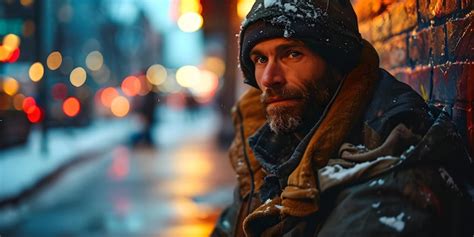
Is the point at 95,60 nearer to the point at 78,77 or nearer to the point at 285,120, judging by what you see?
the point at 78,77

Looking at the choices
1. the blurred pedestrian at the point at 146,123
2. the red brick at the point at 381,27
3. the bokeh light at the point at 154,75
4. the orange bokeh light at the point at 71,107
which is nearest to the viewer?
the red brick at the point at 381,27

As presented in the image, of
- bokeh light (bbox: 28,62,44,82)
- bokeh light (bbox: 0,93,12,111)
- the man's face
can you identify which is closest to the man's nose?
the man's face

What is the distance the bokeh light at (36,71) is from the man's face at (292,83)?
44.2 ft

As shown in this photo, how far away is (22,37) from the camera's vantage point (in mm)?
13547

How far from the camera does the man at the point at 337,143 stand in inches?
70.8

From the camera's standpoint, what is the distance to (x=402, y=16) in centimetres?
340

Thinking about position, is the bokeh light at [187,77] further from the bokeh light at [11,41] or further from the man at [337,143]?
the man at [337,143]

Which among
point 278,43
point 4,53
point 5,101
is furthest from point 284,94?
point 5,101

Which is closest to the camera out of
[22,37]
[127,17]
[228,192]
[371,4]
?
[371,4]

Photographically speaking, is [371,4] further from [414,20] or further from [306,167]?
[306,167]

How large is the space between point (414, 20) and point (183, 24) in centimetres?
982

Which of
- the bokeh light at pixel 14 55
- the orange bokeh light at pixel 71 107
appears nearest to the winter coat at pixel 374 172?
the bokeh light at pixel 14 55

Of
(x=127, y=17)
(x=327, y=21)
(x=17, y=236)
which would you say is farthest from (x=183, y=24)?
(x=127, y=17)

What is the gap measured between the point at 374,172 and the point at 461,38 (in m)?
0.86
